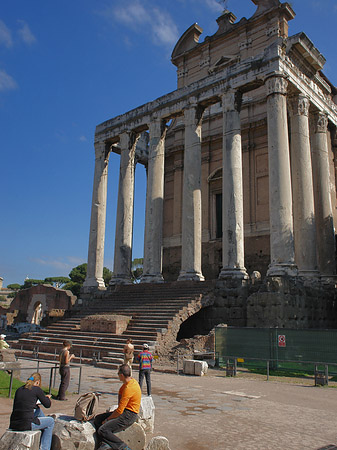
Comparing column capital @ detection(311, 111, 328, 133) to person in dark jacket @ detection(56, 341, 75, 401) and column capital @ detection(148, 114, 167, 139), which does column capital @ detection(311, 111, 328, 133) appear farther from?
person in dark jacket @ detection(56, 341, 75, 401)

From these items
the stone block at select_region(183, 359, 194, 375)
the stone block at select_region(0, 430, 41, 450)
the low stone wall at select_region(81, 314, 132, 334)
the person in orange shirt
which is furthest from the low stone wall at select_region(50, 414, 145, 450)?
the low stone wall at select_region(81, 314, 132, 334)

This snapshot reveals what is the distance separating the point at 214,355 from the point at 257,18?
23070 mm

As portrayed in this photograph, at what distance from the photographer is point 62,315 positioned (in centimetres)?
2464

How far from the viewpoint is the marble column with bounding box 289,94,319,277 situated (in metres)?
20.9

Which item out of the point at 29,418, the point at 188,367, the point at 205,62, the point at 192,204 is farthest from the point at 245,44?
the point at 29,418

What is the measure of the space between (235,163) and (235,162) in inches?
2.2

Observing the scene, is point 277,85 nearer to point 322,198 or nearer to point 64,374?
point 322,198

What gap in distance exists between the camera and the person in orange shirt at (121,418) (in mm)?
5564

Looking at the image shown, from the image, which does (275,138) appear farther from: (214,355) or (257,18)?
(257,18)

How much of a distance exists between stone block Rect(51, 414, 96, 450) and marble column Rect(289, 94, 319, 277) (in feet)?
54.3

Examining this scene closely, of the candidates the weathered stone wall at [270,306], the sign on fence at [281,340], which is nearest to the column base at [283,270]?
the weathered stone wall at [270,306]

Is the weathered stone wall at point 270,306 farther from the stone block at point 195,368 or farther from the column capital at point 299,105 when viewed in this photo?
the column capital at point 299,105

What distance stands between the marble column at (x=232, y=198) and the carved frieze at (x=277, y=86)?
210cm

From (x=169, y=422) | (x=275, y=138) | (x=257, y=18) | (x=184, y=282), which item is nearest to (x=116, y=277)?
(x=184, y=282)
